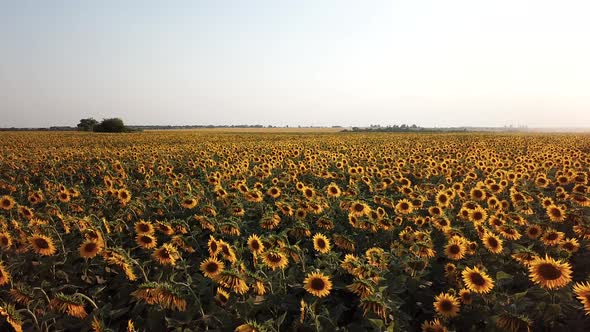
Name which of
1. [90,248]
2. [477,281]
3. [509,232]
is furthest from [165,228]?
[509,232]

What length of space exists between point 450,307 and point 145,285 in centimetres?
268

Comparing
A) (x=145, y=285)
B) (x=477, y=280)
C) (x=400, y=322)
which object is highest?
(x=145, y=285)

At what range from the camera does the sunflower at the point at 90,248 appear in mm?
3967

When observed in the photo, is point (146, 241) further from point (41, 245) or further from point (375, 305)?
point (375, 305)

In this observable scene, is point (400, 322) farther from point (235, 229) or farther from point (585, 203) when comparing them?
point (585, 203)

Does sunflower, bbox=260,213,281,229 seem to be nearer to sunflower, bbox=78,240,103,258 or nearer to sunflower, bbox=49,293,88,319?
sunflower, bbox=78,240,103,258

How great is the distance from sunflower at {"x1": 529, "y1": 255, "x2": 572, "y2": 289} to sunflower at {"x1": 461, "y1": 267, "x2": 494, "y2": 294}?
402 millimetres

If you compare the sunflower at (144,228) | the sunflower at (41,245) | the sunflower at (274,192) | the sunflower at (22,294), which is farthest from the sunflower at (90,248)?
the sunflower at (274,192)

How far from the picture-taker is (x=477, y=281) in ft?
11.7

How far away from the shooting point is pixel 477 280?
357 cm

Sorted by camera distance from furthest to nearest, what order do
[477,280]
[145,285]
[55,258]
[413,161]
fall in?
[413,161] < [55,258] < [477,280] < [145,285]

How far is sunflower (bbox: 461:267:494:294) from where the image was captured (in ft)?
11.4

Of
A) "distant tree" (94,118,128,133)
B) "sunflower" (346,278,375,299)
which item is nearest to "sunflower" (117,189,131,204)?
"sunflower" (346,278,375,299)

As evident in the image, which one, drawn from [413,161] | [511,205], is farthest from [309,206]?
[413,161]
